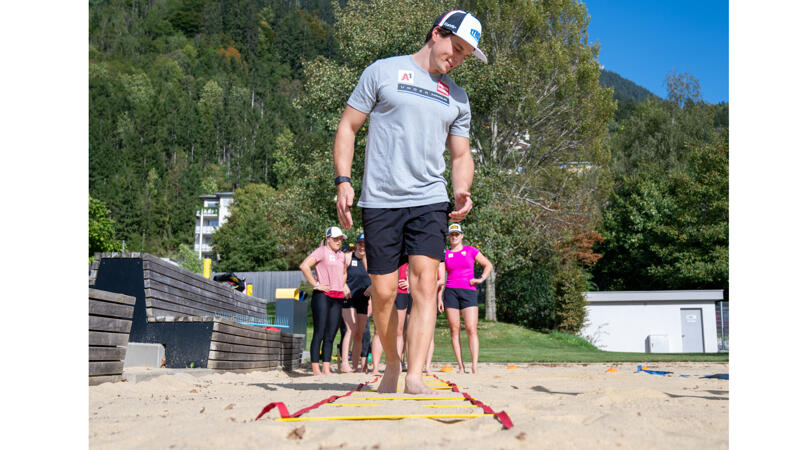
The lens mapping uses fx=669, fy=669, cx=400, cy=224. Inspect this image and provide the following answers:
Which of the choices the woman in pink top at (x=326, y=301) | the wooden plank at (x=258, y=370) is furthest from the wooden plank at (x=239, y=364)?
the woman in pink top at (x=326, y=301)

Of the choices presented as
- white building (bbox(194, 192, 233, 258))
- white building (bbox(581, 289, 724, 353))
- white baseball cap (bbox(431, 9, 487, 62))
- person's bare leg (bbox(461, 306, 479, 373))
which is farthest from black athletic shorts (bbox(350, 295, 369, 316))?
white building (bbox(194, 192, 233, 258))

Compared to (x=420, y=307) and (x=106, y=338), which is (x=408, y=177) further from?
(x=106, y=338)

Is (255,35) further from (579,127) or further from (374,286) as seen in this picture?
(374,286)

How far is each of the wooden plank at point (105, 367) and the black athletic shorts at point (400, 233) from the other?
6.75ft

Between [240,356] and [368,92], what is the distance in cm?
431

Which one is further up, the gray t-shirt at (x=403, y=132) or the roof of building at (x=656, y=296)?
the gray t-shirt at (x=403, y=132)

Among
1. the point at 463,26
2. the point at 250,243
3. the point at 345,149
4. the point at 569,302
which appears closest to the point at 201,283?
the point at 345,149

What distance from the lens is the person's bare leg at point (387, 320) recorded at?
389 cm

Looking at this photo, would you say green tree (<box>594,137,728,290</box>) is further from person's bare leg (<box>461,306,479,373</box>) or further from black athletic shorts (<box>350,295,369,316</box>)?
black athletic shorts (<box>350,295,369,316</box>)

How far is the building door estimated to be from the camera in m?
29.2

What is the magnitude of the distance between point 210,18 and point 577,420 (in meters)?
135

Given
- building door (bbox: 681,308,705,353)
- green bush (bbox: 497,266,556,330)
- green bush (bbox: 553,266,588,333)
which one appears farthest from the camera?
building door (bbox: 681,308,705,353)

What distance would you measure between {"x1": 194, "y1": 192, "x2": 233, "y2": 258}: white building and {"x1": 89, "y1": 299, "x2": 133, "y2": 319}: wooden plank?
79.2 metres

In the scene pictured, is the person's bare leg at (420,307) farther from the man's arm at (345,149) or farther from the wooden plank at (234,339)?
the wooden plank at (234,339)
